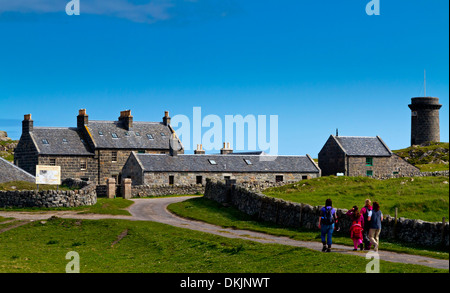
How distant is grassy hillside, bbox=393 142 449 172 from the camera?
10088cm

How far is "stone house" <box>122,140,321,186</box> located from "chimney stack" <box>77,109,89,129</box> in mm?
13587

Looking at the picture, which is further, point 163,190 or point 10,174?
point 163,190

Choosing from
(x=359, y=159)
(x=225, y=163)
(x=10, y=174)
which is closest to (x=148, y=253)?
(x=10, y=174)

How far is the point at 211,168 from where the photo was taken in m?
69.8

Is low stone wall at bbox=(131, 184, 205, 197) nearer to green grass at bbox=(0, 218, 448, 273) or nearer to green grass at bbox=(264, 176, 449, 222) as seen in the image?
green grass at bbox=(264, 176, 449, 222)

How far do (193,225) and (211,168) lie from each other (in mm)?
31157

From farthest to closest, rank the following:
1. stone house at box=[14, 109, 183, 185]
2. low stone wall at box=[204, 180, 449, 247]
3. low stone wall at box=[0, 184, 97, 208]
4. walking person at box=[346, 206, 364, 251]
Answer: stone house at box=[14, 109, 183, 185]
low stone wall at box=[0, 184, 97, 208]
low stone wall at box=[204, 180, 449, 247]
walking person at box=[346, 206, 364, 251]

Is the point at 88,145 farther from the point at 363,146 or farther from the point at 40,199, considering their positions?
the point at 363,146

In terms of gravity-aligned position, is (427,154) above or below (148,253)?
above

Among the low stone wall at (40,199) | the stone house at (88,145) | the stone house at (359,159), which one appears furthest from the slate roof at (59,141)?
the stone house at (359,159)

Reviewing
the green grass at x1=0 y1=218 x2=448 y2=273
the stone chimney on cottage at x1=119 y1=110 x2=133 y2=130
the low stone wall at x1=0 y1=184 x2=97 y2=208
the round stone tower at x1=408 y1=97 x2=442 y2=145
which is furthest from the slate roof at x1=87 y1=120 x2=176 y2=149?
the round stone tower at x1=408 y1=97 x2=442 y2=145

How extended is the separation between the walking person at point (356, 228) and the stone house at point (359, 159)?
4757 centimetres
